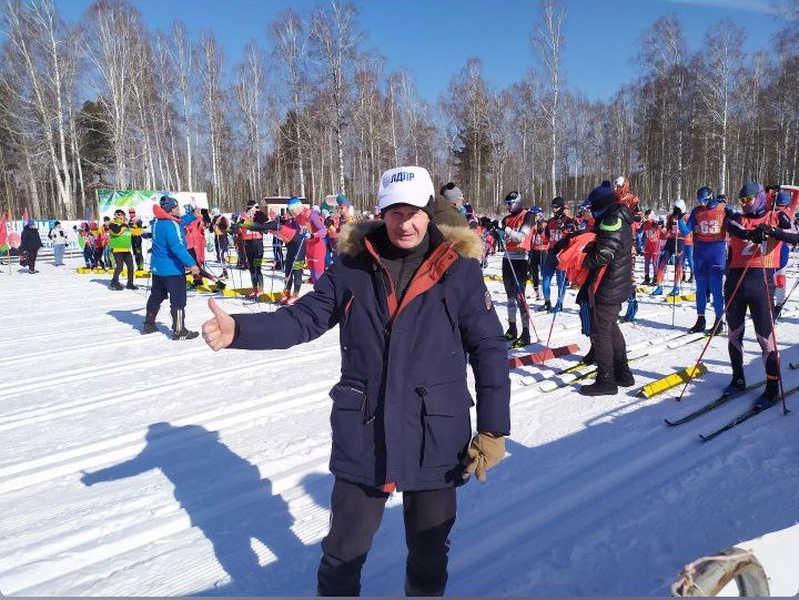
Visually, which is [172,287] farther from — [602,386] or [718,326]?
[718,326]

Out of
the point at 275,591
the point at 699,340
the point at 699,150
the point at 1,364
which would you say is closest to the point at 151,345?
the point at 1,364

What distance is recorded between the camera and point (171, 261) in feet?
22.8

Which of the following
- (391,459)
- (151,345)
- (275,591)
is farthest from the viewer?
(151,345)

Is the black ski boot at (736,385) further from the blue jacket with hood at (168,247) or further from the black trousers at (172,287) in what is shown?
the black trousers at (172,287)

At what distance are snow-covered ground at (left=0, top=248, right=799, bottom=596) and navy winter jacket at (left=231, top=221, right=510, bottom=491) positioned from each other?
0.91 m

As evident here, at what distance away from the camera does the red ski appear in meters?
5.47

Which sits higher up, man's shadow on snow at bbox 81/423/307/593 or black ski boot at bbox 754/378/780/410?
black ski boot at bbox 754/378/780/410

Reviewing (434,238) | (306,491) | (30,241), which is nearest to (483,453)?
(434,238)

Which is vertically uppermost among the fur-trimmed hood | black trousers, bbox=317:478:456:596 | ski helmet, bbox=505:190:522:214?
ski helmet, bbox=505:190:522:214

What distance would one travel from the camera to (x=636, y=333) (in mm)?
6930

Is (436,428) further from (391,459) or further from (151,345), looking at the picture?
(151,345)

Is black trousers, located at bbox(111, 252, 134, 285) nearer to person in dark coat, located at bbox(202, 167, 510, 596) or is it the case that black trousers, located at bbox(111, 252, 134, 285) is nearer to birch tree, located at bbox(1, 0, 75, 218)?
person in dark coat, located at bbox(202, 167, 510, 596)

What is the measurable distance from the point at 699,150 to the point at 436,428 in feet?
120

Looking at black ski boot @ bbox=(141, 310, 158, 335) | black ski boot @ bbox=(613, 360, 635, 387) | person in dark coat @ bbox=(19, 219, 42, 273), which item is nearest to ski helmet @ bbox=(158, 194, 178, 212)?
black ski boot @ bbox=(141, 310, 158, 335)
